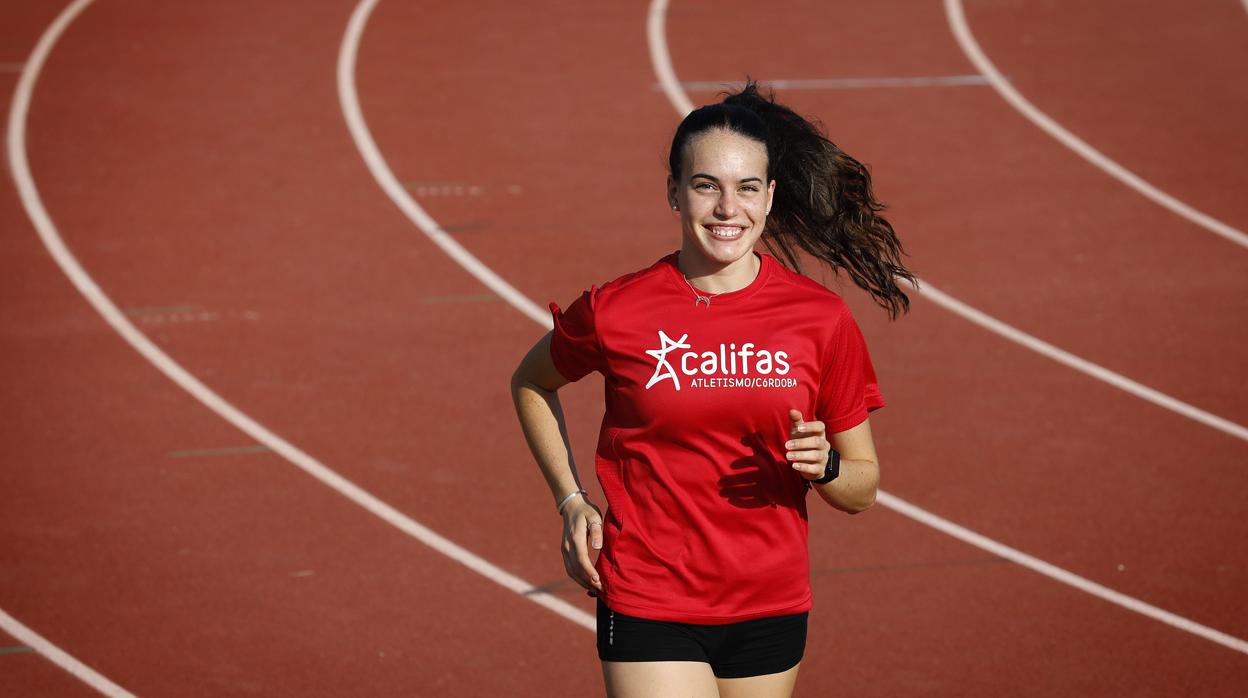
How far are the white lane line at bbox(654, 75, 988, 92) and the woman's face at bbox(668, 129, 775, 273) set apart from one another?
926cm

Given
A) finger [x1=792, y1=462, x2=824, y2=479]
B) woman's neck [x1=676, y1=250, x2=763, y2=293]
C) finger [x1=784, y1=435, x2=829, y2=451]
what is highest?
woman's neck [x1=676, y1=250, x2=763, y2=293]

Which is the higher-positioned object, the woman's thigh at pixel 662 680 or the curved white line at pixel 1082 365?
the woman's thigh at pixel 662 680

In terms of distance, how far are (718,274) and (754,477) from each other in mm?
451

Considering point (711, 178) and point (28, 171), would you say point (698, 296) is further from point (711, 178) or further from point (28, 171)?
point (28, 171)

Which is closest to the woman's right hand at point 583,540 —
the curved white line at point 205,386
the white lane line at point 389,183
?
the curved white line at point 205,386

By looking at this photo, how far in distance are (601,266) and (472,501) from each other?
297 cm

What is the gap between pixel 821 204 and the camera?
3641mm

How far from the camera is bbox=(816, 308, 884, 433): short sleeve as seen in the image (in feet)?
11.0

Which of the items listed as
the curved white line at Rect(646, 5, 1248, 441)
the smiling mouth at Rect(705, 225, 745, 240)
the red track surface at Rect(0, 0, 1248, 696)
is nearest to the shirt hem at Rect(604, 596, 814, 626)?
the smiling mouth at Rect(705, 225, 745, 240)

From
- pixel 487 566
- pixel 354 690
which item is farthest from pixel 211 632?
pixel 487 566

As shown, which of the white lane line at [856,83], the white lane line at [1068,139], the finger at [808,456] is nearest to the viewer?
the finger at [808,456]

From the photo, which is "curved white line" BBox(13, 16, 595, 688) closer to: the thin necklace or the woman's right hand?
the woman's right hand

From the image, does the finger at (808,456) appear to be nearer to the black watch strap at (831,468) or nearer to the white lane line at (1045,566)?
the black watch strap at (831,468)

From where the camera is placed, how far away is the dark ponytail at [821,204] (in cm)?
358
